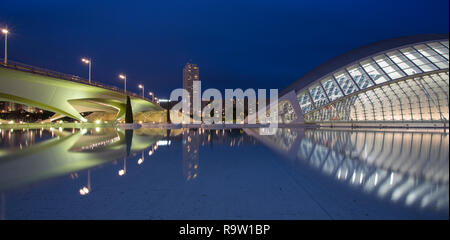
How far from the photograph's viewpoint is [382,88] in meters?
27.0

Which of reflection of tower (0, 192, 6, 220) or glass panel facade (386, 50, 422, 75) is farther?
glass panel facade (386, 50, 422, 75)

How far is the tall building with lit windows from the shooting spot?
23562mm

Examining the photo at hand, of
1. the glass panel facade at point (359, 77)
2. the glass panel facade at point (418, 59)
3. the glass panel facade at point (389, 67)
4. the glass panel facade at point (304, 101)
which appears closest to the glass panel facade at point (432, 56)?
the glass panel facade at point (418, 59)

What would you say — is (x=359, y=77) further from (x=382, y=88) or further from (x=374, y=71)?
(x=382, y=88)

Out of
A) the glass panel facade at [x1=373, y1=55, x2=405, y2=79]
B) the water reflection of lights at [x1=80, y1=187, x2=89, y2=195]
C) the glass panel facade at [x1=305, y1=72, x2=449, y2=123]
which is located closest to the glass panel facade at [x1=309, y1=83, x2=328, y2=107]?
A: the glass panel facade at [x1=305, y1=72, x2=449, y2=123]

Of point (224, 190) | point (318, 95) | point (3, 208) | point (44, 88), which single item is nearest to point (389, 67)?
point (318, 95)

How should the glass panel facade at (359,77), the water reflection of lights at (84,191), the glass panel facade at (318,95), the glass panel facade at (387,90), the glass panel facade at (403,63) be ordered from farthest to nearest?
1. the glass panel facade at (318,95)
2. the glass panel facade at (359,77)
3. the glass panel facade at (387,90)
4. the glass panel facade at (403,63)
5. the water reflection of lights at (84,191)

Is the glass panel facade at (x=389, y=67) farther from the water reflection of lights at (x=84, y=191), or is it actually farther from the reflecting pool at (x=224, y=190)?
the water reflection of lights at (x=84, y=191)

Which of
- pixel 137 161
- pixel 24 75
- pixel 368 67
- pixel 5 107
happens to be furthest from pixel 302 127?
pixel 5 107

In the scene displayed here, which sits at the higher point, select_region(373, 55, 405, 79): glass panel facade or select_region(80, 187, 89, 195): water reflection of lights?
select_region(373, 55, 405, 79): glass panel facade

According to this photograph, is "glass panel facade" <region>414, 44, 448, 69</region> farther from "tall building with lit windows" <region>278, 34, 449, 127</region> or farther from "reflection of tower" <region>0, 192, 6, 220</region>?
"reflection of tower" <region>0, 192, 6, 220</region>

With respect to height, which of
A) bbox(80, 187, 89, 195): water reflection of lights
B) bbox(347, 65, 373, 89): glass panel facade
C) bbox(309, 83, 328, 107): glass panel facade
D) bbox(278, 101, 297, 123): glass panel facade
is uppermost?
bbox(347, 65, 373, 89): glass panel facade

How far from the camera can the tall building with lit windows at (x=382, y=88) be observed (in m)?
23.6
